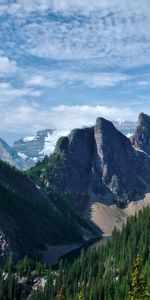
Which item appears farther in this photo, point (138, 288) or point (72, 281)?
point (72, 281)

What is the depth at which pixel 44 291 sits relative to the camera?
164m

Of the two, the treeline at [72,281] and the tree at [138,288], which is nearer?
the tree at [138,288]

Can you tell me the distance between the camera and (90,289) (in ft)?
520

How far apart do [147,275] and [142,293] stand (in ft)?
347

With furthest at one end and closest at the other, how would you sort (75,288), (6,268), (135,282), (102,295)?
1. (6,268)
2. (75,288)
3. (102,295)
4. (135,282)

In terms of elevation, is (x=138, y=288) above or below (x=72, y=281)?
below

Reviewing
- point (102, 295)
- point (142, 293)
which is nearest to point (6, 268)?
point (102, 295)

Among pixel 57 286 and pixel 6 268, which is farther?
pixel 6 268

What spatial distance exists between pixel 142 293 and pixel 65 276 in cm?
12764

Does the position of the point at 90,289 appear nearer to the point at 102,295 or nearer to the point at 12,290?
the point at 102,295

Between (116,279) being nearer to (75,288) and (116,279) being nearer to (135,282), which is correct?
(75,288)

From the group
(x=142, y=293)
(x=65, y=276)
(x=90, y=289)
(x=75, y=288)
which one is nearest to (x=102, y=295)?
(x=90, y=289)

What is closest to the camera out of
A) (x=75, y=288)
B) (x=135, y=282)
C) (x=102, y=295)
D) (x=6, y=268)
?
(x=135, y=282)

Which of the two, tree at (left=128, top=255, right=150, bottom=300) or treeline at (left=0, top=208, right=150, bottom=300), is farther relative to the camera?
treeline at (left=0, top=208, right=150, bottom=300)
